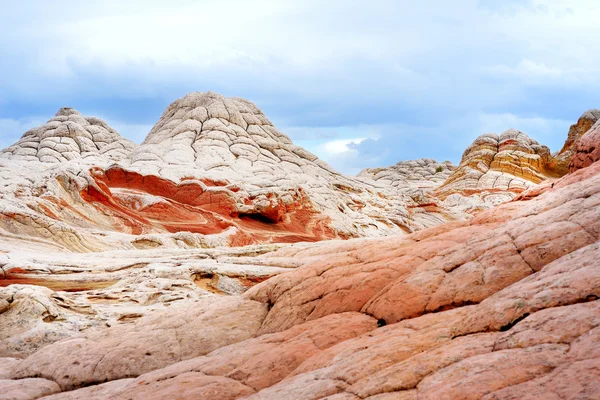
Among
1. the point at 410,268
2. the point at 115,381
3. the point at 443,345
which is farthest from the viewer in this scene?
the point at 410,268

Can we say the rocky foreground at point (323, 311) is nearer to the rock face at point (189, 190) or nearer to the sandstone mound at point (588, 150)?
the sandstone mound at point (588, 150)

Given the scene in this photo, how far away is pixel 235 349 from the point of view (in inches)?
395

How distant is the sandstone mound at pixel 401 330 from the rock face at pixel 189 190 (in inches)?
478

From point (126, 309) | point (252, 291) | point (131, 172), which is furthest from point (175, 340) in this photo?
point (131, 172)

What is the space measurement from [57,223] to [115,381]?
1413 cm

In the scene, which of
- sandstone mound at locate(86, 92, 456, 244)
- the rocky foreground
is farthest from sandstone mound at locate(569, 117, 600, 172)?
sandstone mound at locate(86, 92, 456, 244)

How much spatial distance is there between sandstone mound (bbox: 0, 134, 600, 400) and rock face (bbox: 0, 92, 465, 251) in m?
12.1

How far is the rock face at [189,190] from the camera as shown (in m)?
25.6

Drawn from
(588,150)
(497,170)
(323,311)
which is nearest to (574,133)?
(497,170)

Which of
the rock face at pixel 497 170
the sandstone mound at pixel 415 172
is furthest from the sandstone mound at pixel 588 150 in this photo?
the sandstone mound at pixel 415 172

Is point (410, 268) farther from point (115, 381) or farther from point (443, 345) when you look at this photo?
point (115, 381)

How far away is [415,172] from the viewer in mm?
88062

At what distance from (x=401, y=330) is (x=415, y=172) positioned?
81799mm

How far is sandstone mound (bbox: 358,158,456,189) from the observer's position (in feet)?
265
